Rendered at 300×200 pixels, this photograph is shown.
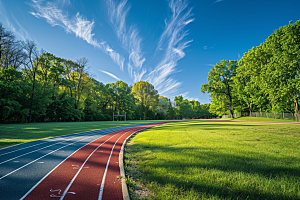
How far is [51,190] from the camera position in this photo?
11.4ft

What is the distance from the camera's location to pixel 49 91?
3114 centimetres

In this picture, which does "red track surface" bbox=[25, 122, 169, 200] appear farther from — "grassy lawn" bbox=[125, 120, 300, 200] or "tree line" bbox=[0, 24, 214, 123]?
"tree line" bbox=[0, 24, 214, 123]

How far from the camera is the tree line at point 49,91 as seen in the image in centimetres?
2477

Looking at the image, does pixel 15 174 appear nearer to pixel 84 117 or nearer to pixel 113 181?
pixel 113 181

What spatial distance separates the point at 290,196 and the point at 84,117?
44907 millimetres

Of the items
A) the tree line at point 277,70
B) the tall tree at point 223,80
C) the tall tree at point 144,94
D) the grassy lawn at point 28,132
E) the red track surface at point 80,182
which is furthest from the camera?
the tall tree at point 144,94

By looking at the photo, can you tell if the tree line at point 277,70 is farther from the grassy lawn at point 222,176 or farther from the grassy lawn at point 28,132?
the grassy lawn at point 28,132

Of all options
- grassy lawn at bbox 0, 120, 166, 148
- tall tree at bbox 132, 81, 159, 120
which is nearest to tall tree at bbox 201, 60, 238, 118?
tall tree at bbox 132, 81, 159, 120

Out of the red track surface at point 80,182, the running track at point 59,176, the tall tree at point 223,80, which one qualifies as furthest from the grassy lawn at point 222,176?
the tall tree at point 223,80

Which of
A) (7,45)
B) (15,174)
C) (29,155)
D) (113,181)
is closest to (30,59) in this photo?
(7,45)

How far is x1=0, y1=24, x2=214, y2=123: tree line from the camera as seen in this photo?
24766mm

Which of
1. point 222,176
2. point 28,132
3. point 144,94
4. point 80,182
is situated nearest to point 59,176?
point 80,182

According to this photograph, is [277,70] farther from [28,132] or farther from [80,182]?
[28,132]

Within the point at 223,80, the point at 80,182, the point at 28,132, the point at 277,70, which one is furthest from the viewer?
the point at 223,80
